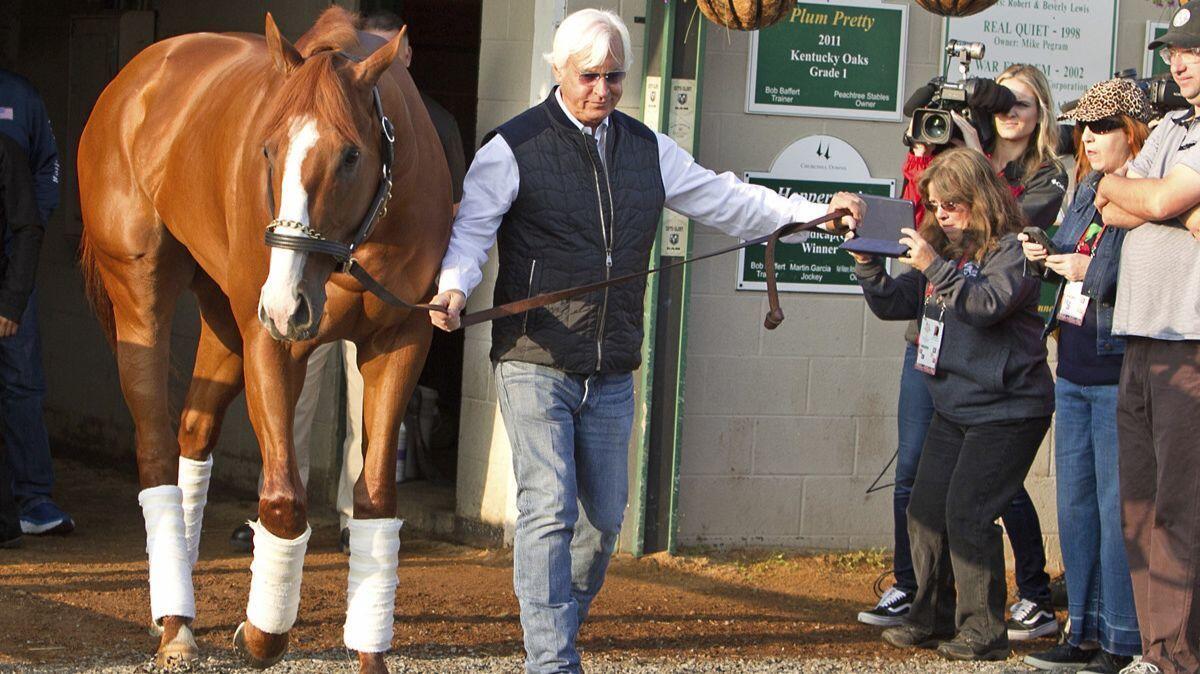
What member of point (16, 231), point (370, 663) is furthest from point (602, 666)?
point (16, 231)

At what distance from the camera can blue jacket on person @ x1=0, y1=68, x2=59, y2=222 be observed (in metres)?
6.93

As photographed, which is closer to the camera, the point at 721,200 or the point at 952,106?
the point at 721,200

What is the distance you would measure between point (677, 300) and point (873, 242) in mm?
2100

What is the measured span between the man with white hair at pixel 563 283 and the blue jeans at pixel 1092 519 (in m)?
1.81

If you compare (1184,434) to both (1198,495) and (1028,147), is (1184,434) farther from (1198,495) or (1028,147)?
(1028,147)

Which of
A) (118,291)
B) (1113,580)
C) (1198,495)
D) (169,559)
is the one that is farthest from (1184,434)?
(118,291)

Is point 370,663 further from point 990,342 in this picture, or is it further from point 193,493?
point 990,342

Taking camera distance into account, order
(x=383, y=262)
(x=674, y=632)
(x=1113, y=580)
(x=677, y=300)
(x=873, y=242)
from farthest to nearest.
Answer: (x=677, y=300), (x=674, y=632), (x=1113, y=580), (x=873, y=242), (x=383, y=262)

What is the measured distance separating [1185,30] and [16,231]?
185 inches

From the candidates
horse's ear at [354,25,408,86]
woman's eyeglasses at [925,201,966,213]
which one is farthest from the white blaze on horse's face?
woman's eyeglasses at [925,201,966,213]

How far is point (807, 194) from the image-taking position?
700 centimetres

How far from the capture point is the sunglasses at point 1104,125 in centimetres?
531

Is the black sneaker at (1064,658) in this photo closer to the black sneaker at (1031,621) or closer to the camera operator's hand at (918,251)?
the black sneaker at (1031,621)

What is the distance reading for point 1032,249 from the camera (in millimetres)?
5191
